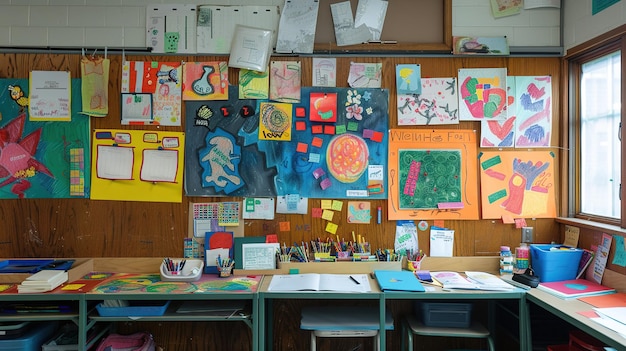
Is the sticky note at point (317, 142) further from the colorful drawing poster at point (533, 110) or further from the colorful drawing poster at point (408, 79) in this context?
the colorful drawing poster at point (533, 110)

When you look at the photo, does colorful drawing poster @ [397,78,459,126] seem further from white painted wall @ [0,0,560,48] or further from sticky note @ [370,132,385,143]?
white painted wall @ [0,0,560,48]

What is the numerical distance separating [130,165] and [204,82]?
0.81 meters

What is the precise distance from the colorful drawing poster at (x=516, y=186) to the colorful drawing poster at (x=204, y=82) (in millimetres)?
1982

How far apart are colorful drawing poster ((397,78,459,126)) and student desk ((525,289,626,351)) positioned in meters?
1.30

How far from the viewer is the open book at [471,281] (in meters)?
2.59

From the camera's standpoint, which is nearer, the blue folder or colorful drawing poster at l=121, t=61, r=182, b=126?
the blue folder

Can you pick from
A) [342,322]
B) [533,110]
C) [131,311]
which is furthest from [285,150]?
Answer: [533,110]

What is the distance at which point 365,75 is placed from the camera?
308cm

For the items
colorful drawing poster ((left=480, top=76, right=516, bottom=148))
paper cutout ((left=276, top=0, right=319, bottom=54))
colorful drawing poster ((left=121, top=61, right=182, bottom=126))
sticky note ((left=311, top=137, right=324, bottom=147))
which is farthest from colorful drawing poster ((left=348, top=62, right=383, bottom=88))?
colorful drawing poster ((left=121, top=61, right=182, bottom=126))

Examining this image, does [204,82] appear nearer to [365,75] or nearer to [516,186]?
[365,75]

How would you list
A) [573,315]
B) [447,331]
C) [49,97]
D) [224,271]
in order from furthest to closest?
[49,97], [224,271], [447,331], [573,315]

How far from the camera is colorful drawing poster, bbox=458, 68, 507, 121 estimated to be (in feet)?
10.1

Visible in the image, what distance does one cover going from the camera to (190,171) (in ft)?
10.0

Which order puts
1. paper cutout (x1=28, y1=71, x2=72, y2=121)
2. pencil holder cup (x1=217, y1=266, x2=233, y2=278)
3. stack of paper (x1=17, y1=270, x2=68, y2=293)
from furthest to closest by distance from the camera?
paper cutout (x1=28, y1=71, x2=72, y2=121) → pencil holder cup (x1=217, y1=266, x2=233, y2=278) → stack of paper (x1=17, y1=270, x2=68, y2=293)
